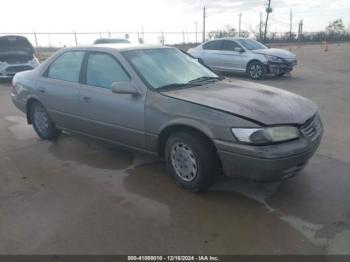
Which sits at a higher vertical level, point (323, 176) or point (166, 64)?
point (166, 64)

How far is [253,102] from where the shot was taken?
409 centimetres

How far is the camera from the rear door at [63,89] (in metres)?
5.43

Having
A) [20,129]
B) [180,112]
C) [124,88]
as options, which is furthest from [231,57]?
[180,112]

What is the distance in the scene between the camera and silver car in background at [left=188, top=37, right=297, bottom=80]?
13570 mm

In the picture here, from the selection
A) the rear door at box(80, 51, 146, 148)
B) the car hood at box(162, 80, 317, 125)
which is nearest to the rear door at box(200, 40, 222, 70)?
the rear door at box(80, 51, 146, 148)

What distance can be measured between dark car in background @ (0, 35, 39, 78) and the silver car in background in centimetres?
678

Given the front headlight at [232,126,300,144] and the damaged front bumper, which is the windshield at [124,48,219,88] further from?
the damaged front bumper

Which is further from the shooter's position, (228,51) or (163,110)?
(228,51)

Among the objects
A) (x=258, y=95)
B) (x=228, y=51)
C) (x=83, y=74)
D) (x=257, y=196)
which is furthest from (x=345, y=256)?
(x=228, y=51)

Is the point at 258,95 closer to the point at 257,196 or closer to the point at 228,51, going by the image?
the point at 257,196

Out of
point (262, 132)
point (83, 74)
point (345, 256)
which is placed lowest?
point (345, 256)

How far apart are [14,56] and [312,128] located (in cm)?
1289

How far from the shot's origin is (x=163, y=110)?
429 cm

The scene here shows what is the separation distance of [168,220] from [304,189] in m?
1.64
